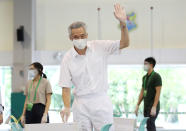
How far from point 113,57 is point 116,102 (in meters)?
1.13

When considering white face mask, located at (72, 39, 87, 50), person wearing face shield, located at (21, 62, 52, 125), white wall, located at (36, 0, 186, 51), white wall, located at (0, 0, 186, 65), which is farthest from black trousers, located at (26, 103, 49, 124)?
white wall, located at (36, 0, 186, 51)

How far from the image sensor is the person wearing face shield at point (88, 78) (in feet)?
8.89

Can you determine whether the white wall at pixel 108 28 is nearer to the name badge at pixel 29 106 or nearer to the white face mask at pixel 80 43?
the name badge at pixel 29 106


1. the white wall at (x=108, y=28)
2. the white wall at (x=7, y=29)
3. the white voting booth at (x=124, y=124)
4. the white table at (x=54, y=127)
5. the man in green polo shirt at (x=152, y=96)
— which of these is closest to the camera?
the white table at (x=54, y=127)

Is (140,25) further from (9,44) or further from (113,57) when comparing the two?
(9,44)

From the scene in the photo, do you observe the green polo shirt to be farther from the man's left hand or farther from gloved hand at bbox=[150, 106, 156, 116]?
the man's left hand

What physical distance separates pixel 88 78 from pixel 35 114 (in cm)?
248

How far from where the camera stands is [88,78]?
8.91 feet

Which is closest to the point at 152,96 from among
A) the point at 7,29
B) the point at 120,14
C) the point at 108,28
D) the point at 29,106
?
the point at 29,106

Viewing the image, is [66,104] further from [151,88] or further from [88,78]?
[151,88]

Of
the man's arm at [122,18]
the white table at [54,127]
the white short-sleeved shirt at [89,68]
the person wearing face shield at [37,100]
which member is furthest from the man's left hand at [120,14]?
the person wearing face shield at [37,100]

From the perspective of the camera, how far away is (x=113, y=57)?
8.38 meters

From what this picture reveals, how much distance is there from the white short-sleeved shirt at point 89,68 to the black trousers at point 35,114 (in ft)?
7.47

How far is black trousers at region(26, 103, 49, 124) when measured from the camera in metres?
4.95
